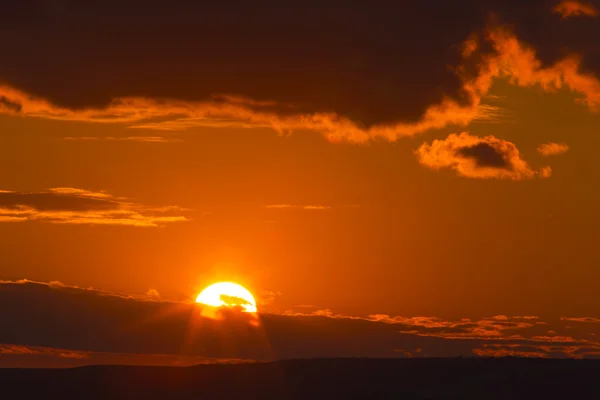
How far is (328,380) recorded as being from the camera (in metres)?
87.6

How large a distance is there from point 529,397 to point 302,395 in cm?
1769

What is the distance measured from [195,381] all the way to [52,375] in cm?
1297

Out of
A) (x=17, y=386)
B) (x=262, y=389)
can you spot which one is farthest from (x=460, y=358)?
(x=17, y=386)

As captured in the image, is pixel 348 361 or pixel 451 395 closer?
pixel 451 395

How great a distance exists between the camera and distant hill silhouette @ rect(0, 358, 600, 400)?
80.4m

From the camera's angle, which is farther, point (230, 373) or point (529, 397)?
point (230, 373)

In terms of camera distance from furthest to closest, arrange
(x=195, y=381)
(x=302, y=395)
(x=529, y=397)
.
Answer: (x=195, y=381) → (x=302, y=395) → (x=529, y=397)

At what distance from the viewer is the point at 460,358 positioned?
8819cm

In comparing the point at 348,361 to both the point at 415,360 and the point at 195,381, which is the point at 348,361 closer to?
the point at 415,360

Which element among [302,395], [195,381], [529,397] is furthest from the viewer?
[195,381]

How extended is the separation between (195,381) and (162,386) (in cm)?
276

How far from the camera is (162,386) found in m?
90.8

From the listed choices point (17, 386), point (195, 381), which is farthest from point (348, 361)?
point (17, 386)

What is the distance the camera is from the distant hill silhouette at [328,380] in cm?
8044
